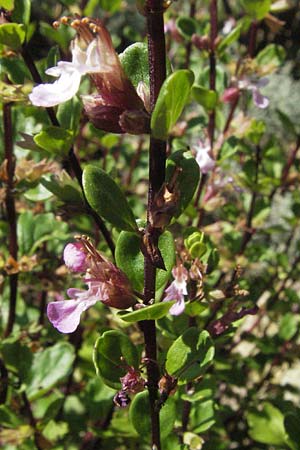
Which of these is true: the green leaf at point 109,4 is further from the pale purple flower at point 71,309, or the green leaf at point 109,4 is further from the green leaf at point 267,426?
the green leaf at point 267,426

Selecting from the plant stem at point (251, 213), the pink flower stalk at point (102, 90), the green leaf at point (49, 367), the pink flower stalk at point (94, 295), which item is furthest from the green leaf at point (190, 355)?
the plant stem at point (251, 213)

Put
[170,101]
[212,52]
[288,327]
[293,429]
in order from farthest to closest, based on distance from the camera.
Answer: [288,327] → [212,52] → [293,429] → [170,101]

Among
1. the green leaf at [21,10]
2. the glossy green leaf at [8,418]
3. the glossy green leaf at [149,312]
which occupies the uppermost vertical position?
the green leaf at [21,10]

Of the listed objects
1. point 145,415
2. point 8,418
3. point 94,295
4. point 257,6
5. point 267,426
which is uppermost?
point 257,6

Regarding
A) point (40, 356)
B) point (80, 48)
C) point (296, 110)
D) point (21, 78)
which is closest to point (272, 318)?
point (40, 356)

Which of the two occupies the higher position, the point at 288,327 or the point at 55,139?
the point at 55,139

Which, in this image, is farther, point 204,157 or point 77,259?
point 204,157

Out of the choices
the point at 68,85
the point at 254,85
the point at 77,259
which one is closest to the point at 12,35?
the point at 68,85

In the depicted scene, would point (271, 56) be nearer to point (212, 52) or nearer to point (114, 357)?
point (212, 52)
